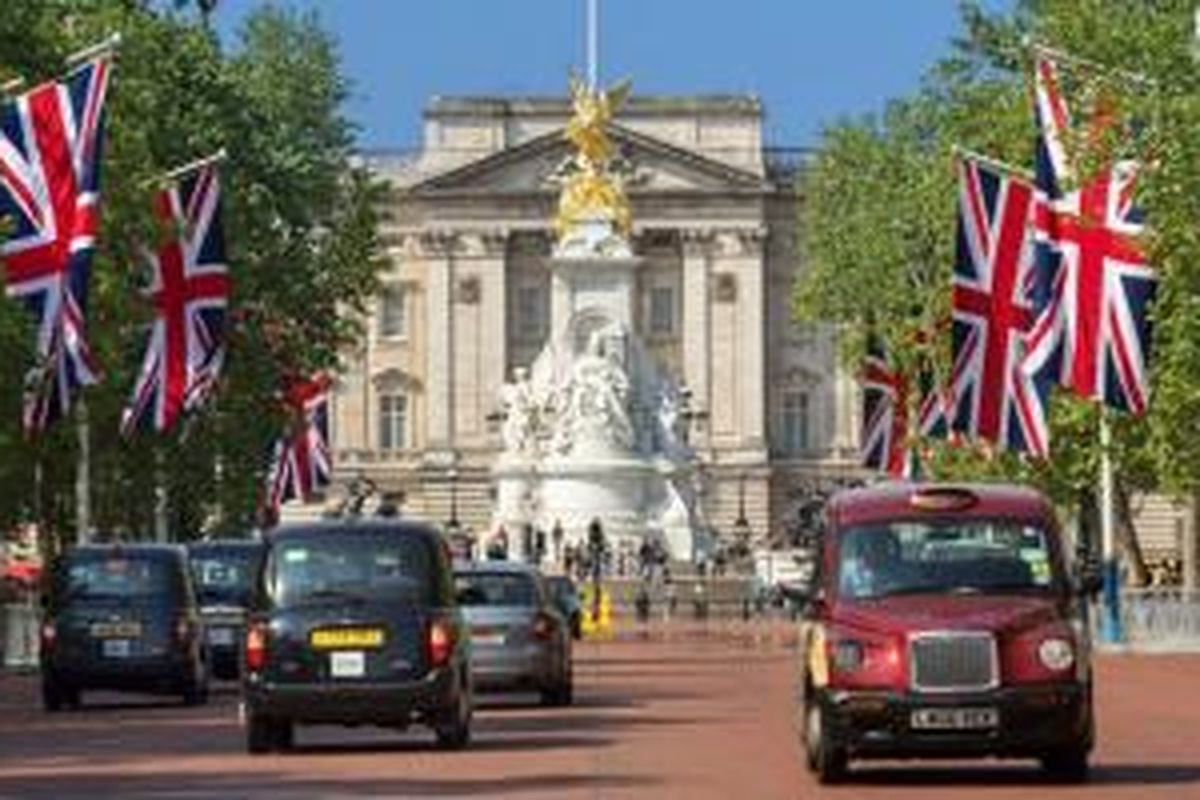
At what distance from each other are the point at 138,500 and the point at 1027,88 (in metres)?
18.0

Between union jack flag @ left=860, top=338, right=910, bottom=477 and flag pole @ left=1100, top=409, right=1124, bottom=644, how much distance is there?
58.9 ft

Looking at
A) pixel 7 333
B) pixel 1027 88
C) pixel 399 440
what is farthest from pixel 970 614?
pixel 399 440

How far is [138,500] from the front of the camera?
84125mm

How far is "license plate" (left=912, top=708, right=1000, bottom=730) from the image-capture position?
98.6 ft

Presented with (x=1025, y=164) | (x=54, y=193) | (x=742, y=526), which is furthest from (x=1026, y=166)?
(x=742, y=526)

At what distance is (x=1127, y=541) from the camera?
90.6m

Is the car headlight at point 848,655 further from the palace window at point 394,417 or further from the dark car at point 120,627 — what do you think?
the palace window at point 394,417

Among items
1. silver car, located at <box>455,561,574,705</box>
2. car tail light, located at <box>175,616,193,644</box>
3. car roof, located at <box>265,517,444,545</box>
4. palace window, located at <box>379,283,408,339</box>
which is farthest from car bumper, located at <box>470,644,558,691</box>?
palace window, located at <box>379,283,408,339</box>

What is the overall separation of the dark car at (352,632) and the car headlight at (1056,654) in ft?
23.8

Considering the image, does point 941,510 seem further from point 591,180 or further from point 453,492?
point 453,492

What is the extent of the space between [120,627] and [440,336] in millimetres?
140195

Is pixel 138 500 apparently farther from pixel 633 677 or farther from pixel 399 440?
pixel 399 440

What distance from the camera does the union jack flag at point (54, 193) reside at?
50.7 m

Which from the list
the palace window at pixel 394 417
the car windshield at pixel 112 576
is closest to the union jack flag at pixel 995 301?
the car windshield at pixel 112 576
